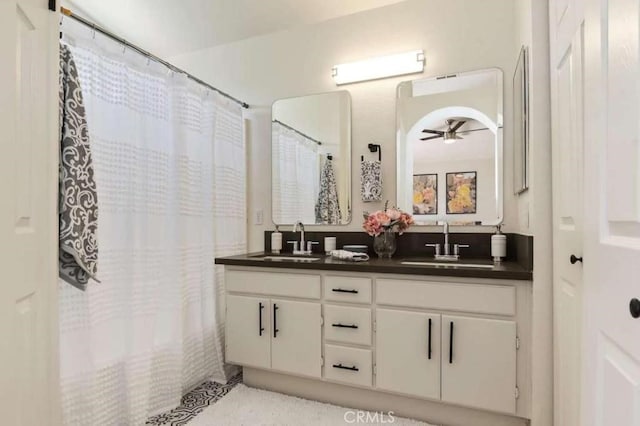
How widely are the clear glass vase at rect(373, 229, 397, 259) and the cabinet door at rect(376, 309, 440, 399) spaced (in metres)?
0.48

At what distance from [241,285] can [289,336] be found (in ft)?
1.45

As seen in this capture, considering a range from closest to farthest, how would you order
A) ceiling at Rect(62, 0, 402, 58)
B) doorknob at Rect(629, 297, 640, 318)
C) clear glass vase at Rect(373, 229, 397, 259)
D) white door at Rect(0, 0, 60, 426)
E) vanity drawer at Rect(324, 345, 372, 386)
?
doorknob at Rect(629, 297, 640, 318) → white door at Rect(0, 0, 60, 426) → vanity drawer at Rect(324, 345, 372, 386) → clear glass vase at Rect(373, 229, 397, 259) → ceiling at Rect(62, 0, 402, 58)

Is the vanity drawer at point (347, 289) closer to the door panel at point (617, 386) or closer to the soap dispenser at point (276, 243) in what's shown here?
the soap dispenser at point (276, 243)

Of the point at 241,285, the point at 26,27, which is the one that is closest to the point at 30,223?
the point at 26,27

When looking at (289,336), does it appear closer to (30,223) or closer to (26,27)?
(30,223)

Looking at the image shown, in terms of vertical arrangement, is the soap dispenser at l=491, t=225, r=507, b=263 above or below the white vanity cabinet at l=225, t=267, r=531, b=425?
above

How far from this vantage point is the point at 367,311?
6.23ft

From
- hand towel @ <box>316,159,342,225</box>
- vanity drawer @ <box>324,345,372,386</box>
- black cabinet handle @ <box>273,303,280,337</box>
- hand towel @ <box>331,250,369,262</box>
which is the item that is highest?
hand towel @ <box>316,159,342,225</box>

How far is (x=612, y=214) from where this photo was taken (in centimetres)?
77

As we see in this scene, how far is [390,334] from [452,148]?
1.22 meters

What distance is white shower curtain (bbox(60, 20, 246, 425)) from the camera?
1676 mm

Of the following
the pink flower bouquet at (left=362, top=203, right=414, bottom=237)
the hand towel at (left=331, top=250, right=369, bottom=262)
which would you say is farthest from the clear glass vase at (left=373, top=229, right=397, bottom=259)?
the hand towel at (left=331, top=250, right=369, bottom=262)

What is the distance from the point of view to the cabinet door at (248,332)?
2.15 m

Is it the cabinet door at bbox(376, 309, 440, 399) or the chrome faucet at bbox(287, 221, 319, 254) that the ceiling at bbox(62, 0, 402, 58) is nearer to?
the chrome faucet at bbox(287, 221, 319, 254)
